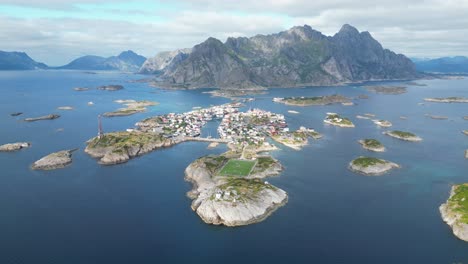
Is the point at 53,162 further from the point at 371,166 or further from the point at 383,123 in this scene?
the point at 383,123

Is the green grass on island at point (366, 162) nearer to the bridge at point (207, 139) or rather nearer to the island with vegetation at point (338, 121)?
the bridge at point (207, 139)

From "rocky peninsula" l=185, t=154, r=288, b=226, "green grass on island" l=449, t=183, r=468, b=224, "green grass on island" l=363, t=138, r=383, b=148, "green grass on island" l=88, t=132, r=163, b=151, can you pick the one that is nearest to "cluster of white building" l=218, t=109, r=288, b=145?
"green grass on island" l=88, t=132, r=163, b=151

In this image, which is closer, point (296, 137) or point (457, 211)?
point (457, 211)

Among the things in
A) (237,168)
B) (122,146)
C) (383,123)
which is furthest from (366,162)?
(383,123)

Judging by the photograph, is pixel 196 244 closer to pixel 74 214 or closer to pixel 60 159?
pixel 74 214

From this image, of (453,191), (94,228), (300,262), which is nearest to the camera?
(300,262)

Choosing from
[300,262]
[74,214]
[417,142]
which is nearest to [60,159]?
[74,214]

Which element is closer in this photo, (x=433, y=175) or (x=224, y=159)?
(x=433, y=175)
